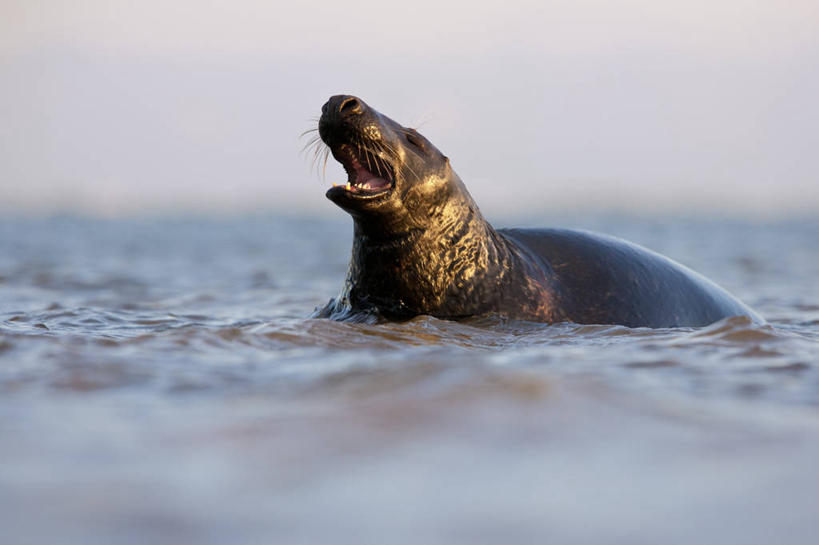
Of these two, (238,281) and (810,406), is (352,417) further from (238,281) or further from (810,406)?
(238,281)

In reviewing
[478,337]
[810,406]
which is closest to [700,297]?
[478,337]

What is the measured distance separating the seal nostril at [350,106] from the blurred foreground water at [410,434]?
1.09m

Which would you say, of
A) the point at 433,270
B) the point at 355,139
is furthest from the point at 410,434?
the point at 355,139

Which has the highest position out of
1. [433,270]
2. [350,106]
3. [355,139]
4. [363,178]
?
[350,106]

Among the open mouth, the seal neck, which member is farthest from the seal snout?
the seal neck

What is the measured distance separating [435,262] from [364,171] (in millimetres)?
656

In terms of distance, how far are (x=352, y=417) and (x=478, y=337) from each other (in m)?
1.79

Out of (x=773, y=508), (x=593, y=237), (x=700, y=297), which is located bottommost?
(x=773, y=508)

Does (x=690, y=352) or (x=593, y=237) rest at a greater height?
(x=593, y=237)

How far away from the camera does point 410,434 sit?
2.71 metres

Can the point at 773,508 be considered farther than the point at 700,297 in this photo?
No

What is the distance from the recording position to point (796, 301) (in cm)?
836

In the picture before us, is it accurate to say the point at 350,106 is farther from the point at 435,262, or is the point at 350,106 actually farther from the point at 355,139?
the point at 435,262

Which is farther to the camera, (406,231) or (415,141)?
(415,141)
